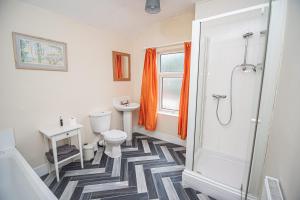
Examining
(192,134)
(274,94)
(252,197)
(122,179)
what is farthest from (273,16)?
(122,179)

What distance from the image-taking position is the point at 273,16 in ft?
3.20

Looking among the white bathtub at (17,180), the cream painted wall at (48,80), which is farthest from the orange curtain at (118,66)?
the white bathtub at (17,180)

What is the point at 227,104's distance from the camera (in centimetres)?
218

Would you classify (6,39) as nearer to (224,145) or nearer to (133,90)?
(133,90)

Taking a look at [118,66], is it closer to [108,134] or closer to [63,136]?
[108,134]

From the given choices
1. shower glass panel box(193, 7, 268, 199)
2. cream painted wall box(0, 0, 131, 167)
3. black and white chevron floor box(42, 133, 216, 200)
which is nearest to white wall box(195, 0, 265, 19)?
shower glass panel box(193, 7, 268, 199)

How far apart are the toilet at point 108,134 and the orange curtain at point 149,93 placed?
0.79m

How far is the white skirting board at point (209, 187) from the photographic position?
1.42 metres

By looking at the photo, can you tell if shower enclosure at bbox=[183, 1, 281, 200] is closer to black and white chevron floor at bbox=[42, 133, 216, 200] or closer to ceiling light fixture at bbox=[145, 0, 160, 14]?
black and white chevron floor at bbox=[42, 133, 216, 200]

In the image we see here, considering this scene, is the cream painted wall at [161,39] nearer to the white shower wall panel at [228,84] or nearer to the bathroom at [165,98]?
the bathroom at [165,98]

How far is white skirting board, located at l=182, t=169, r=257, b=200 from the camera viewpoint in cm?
142

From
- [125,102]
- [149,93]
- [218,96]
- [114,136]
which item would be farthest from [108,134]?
[218,96]

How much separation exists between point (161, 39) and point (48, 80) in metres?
2.08

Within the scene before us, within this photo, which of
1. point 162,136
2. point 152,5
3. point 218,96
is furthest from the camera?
point 162,136
